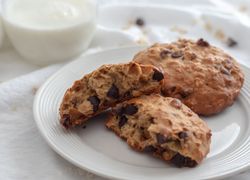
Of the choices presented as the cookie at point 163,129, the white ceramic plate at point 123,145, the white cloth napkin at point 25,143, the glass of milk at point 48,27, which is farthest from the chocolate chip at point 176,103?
the glass of milk at point 48,27

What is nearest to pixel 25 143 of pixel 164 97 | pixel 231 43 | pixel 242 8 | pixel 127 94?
pixel 127 94

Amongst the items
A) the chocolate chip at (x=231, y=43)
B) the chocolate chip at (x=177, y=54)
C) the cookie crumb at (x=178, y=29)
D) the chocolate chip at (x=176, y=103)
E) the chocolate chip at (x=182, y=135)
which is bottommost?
the cookie crumb at (x=178, y=29)

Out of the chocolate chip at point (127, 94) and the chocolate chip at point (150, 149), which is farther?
the chocolate chip at point (127, 94)

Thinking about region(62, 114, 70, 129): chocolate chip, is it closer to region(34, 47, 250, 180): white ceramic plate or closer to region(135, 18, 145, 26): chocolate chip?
region(34, 47, 250, 180): white ceramic plate

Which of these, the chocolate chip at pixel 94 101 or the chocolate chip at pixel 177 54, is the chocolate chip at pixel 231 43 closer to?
the chocolate chip at pixel 177 54

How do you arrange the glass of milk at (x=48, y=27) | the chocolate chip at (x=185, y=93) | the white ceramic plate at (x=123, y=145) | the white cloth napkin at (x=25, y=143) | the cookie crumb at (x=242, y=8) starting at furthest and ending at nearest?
the cookie crumb at (x=242, y=8) < the glass of milk at (x=48, y=27) < the chocolate chip at (x=185, y=93) < the white cloth napkin at (x=25, y=143) < the white ceramic plate at (x=123, y=145)

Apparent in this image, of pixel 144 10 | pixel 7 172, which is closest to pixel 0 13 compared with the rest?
Result: pixel 144 10

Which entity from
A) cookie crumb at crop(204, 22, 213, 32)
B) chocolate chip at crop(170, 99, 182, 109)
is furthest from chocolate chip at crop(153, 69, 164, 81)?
cookie crumb at crop(204, 22, 213, 32)

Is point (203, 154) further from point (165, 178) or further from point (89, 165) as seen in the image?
point (89, 165)

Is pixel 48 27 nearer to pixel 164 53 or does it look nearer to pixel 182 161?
pixel 164 53
